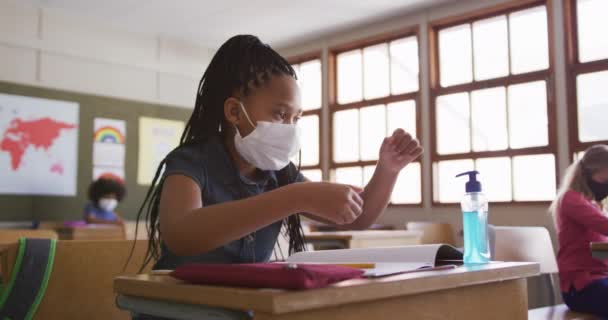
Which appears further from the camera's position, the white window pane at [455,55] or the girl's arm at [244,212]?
the white window pane at [455,55]

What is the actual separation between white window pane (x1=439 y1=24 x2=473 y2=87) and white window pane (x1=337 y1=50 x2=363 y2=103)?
3.60 ft

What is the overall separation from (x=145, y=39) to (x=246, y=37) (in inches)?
261

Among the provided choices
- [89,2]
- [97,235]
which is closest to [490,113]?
[97,235]

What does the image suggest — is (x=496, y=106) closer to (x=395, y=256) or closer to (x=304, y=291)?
(x=395, y=256)

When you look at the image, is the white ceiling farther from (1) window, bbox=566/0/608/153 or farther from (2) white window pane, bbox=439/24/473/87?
(1) window, bbox=566/0/608/153

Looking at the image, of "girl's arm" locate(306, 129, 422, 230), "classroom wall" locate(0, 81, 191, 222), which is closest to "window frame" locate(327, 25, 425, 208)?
"classroom wall" locate(0, 81, 191, 222)

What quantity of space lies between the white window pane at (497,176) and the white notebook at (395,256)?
194 inches

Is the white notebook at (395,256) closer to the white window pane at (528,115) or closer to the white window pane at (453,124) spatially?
the white window pane at (528,115)

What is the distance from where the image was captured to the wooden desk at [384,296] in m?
0.63

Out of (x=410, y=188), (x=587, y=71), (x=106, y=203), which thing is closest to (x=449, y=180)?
(x=410, y=188)

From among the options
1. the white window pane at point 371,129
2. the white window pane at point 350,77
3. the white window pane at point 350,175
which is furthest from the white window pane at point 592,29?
the white window pane at point 350,175

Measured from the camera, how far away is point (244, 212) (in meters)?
0.86

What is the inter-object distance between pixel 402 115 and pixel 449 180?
0.94 metres

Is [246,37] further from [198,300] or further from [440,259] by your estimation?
[198,300]
